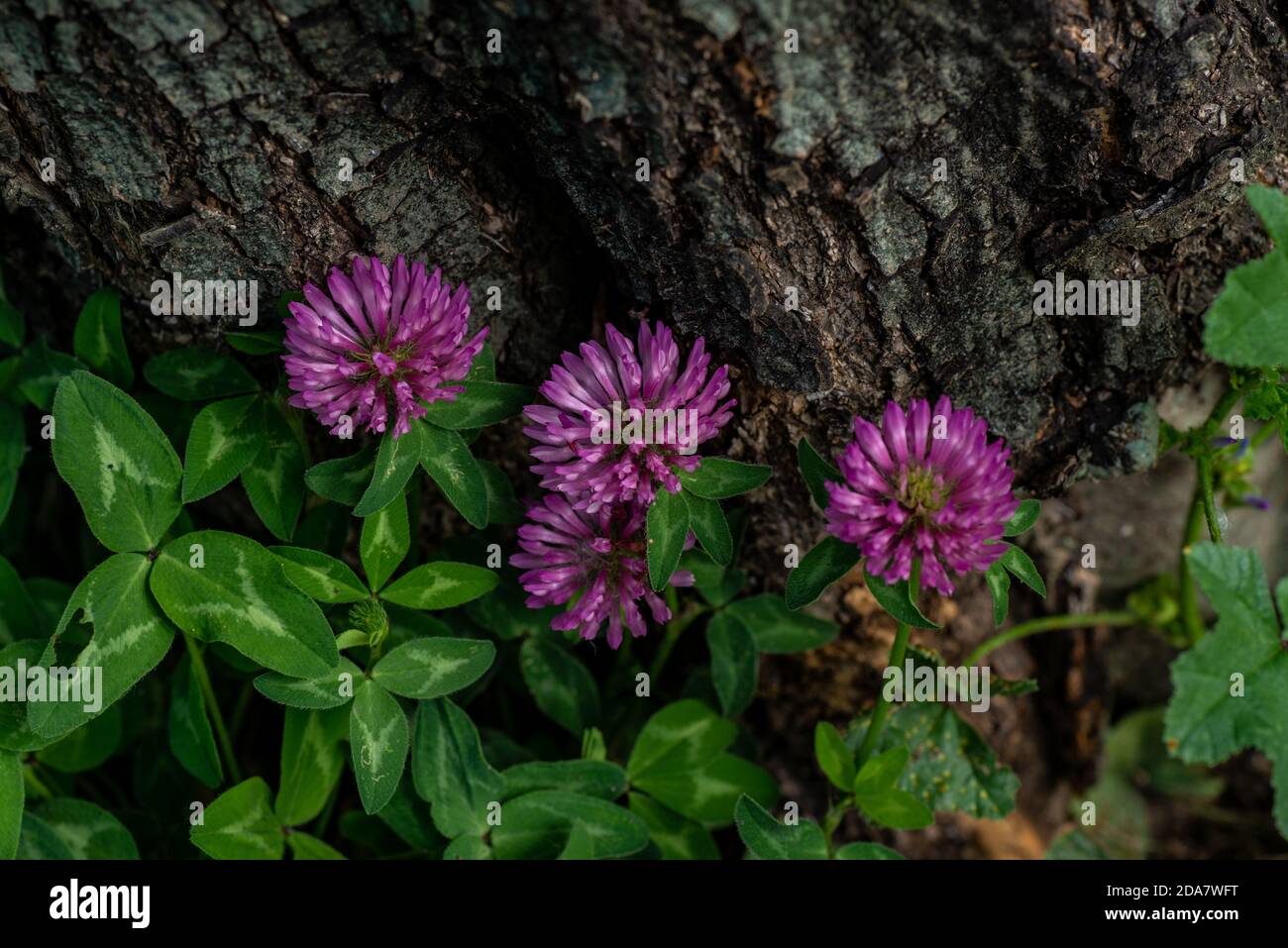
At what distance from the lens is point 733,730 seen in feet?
7.87

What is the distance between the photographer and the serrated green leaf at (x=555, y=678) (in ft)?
7.76

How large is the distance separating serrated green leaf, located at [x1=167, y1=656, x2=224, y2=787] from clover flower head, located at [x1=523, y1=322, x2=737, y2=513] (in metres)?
0.81

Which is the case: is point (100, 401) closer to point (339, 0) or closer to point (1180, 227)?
point (339, 0)

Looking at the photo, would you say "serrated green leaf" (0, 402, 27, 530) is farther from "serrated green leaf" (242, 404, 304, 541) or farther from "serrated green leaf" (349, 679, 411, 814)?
"serrated green leaf" (349, 679, 411, 814)

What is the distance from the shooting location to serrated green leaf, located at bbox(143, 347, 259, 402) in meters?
2.14

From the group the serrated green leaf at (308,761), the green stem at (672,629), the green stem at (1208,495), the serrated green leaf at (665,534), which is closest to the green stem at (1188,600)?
the green stem at (1208,495)

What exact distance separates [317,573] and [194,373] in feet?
1.50
